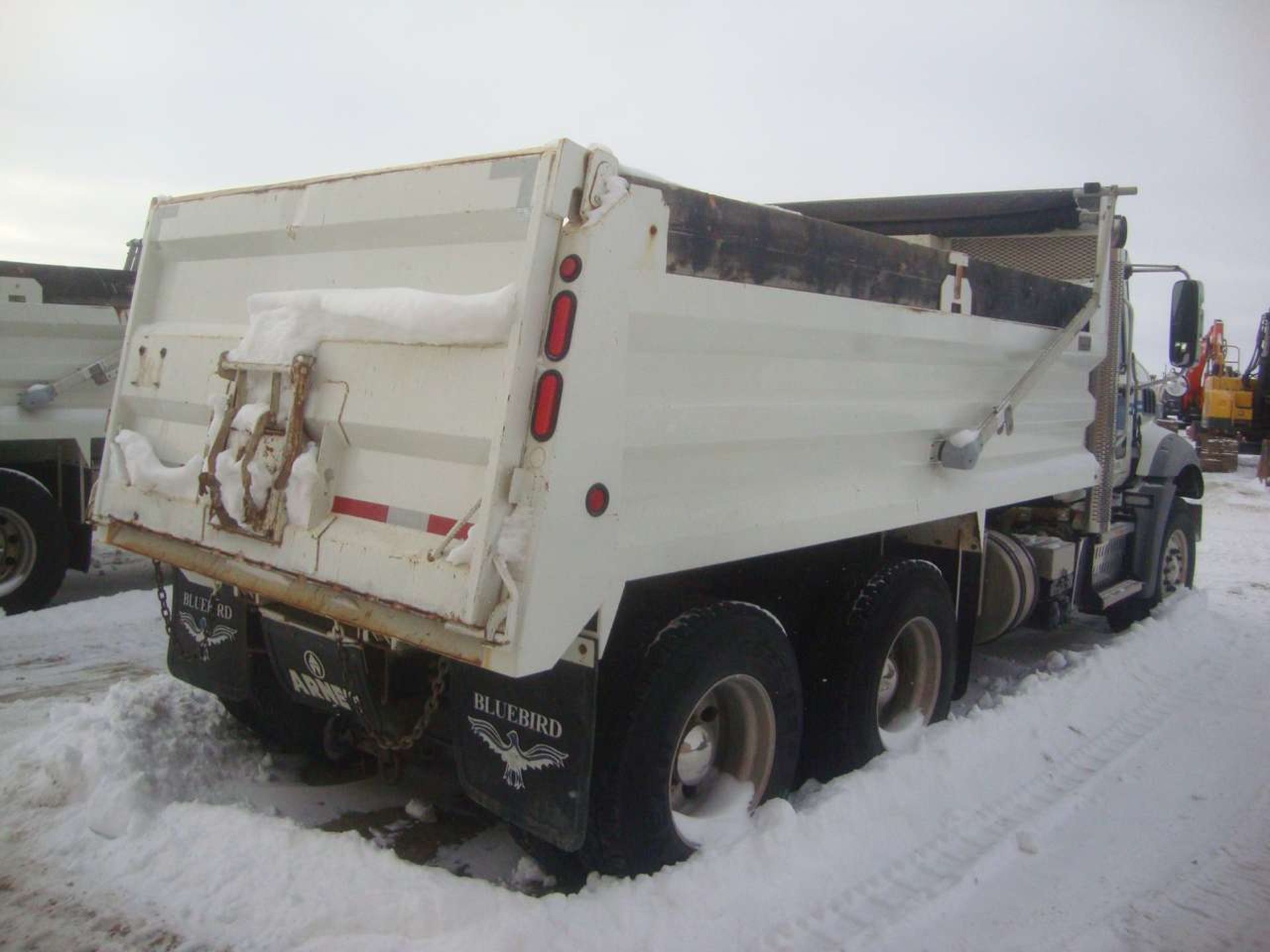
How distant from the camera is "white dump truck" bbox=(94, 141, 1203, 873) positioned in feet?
8.78

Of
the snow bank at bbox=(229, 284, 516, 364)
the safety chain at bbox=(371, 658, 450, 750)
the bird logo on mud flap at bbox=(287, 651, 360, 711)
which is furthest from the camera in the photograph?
the bird logo on mud flap at bbox=(287, 651, 360, 711)

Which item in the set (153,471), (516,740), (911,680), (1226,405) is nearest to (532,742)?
(516,740)

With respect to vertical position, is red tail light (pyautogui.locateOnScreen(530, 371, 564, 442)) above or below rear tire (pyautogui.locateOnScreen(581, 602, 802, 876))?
above

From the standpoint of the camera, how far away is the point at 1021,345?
16.0 feet

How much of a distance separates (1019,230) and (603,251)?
3959mm

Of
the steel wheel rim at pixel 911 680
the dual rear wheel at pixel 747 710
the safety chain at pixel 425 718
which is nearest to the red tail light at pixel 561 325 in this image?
the dual rear wheel at pixel 747 710

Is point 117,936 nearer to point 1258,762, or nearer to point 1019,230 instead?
point 1258,762

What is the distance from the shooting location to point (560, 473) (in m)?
2.61

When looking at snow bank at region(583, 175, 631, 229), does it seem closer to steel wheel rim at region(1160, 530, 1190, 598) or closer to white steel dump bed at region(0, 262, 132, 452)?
white steel dump bed at region(0, 262, 132, 452)

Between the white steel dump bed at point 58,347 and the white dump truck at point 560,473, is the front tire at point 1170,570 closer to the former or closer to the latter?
the white dump truck at point 560,473

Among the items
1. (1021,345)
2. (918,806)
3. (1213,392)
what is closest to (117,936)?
(918,806)

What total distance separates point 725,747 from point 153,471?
7.37 feet

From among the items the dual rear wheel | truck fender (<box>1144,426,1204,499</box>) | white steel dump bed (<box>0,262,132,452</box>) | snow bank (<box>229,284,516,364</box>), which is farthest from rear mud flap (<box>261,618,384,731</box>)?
truck fender (<box>1144,426,1204,499</box>)

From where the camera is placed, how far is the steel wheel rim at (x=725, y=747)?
3.39m
